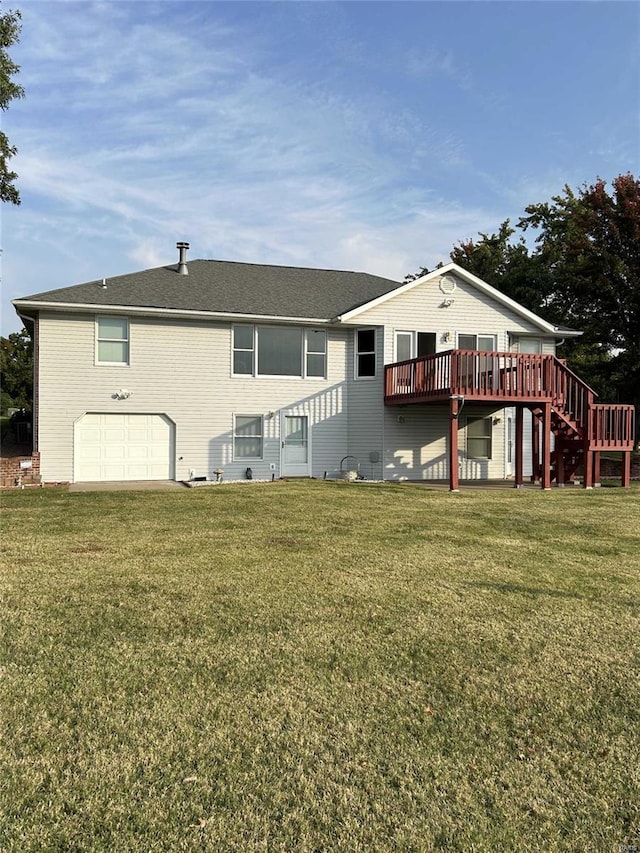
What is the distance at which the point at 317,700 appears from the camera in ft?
10.5

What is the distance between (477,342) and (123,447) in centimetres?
1106

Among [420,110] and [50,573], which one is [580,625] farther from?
[420,110]

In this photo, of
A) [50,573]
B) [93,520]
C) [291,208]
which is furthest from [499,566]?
[291,208]

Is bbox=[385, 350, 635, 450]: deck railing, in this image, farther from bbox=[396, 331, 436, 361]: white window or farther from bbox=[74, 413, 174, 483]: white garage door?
bbox=[74, 413, 174, 483]: white garage door

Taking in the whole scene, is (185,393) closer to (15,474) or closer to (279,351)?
(279,351)

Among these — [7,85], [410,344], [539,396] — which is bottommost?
Answer: [539,396]

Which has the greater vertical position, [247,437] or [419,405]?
[419,405]

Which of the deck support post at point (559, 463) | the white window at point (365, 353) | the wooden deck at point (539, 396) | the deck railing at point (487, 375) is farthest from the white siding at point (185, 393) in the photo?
the deck support post at point (559, 463)

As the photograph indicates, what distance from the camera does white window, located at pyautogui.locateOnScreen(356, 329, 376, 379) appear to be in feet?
56.0

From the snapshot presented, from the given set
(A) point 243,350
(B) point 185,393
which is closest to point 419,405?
(A) point 243,350

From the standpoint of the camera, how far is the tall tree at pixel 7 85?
15.9 metres

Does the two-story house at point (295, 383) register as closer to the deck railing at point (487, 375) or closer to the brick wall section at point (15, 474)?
the deck railing at point (487, 375)

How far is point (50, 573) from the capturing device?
18.4ft

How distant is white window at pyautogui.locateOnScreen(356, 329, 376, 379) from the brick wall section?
931cm
